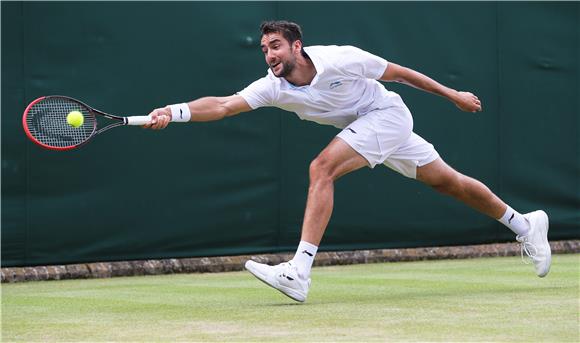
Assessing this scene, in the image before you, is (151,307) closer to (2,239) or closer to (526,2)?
(2,239)

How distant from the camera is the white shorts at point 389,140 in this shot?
6707 millimetres

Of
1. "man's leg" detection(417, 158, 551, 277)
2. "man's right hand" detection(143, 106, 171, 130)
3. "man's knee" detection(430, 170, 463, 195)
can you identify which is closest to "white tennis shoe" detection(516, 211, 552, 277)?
"man's leg" detection(417, 158, 551, 277)

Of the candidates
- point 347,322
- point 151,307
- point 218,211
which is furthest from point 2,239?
point 347,322

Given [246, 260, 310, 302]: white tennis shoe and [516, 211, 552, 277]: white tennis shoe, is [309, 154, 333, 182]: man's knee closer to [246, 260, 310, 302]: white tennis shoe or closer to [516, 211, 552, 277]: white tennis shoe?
[246, 260, 310, 302]: white tennis shoe

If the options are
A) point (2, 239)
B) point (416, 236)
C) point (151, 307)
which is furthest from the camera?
point (416, 236)

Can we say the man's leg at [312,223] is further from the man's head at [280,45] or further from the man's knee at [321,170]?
the man's head at [280,45]

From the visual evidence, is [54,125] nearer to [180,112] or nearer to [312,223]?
[180,112]

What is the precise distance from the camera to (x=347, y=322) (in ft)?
A: 17.9

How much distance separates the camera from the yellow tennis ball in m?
6.44

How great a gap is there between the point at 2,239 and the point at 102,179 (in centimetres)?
Result: 76

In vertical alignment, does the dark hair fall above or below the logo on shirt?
above

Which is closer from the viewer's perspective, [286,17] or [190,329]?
[190,329]

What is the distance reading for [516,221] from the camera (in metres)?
7.34

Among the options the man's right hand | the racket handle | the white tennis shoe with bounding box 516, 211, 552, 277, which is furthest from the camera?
the white tennis shoe with bounding box 516, 211, 552, 277
